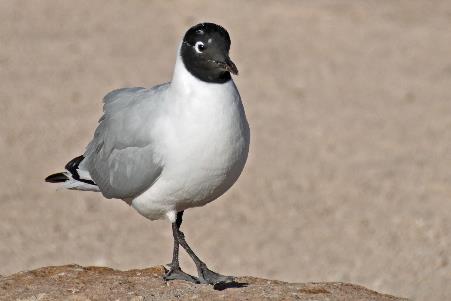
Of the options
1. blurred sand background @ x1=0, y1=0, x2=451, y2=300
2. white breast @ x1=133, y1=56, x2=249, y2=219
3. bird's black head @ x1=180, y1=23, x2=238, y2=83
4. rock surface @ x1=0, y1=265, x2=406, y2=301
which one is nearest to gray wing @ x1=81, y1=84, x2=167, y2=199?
white breast @ x1=133, y1=56, x2=249, y2=219

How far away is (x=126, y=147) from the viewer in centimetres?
584

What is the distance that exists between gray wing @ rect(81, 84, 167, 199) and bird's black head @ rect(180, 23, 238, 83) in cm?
28

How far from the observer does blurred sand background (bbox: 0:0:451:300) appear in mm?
9926

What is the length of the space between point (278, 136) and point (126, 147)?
6307 millimetres

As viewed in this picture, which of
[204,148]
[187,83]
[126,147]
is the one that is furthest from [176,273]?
[187,83]

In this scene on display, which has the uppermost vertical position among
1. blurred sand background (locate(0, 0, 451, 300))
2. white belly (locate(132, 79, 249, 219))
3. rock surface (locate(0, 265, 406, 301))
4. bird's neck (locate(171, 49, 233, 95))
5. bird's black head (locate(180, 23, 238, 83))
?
blurred sand background (locate(0, 0, 451, 300))

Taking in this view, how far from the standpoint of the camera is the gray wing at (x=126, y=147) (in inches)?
221

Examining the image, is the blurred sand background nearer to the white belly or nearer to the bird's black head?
the white belly

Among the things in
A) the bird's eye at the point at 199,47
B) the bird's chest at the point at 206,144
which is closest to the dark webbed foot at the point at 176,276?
the bird's chest at the point at 206,144

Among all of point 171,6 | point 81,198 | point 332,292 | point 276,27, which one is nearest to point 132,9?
Answer: point 171,6

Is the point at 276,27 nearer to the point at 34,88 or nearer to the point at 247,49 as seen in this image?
the point at 247,49

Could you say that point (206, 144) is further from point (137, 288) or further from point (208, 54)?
point (137, 288)

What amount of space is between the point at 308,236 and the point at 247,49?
4.64 meters

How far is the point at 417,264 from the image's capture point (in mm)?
9633
